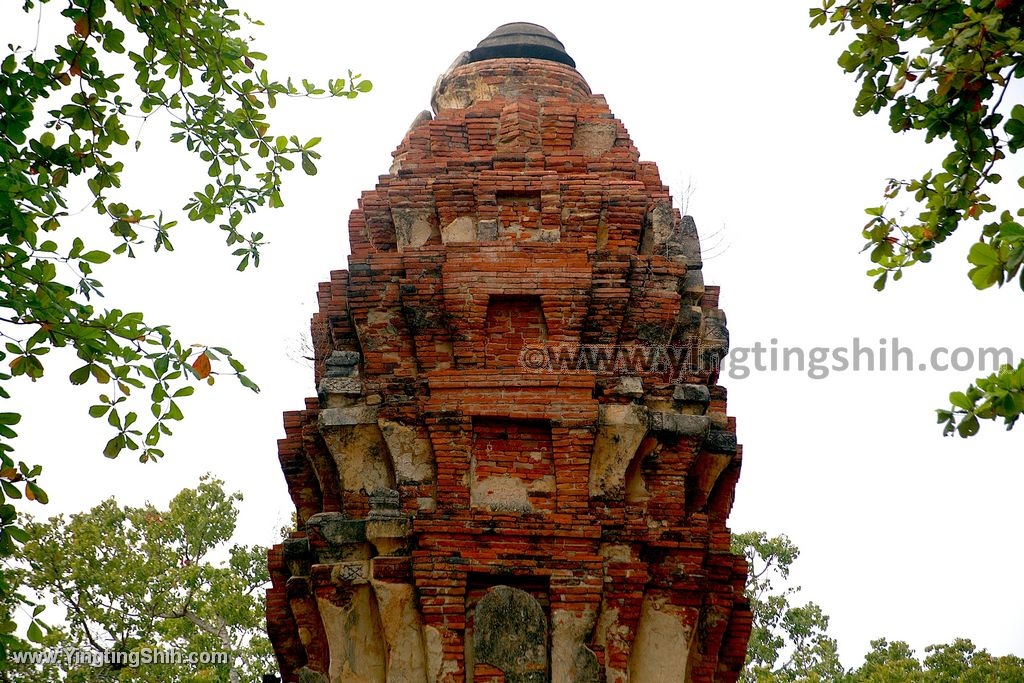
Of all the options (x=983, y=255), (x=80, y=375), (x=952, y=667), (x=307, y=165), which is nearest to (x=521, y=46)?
(x=307, y=165)

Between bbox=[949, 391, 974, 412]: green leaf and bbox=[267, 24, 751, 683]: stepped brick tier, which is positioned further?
bbox=[267, 24, 751, 683]: stepped brick tier

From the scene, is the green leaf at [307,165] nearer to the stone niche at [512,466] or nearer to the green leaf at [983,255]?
the stone niche at [512,466]

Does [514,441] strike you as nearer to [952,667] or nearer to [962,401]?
[962,401]

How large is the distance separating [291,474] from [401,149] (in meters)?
3.00

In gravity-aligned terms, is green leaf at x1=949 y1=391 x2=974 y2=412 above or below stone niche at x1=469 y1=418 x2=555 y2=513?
below

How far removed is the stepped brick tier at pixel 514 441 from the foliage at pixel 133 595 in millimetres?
10113

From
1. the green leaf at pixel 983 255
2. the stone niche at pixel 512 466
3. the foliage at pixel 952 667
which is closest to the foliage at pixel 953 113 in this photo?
the green leaf at pixel 983 255

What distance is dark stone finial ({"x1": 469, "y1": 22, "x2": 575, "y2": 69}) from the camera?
1123cm

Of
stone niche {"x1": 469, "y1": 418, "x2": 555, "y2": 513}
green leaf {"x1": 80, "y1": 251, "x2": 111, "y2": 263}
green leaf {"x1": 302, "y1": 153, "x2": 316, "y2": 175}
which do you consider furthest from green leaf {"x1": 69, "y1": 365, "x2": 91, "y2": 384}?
stone niche {"x1": 469, "y1": 418, "x2": 555, "y2": 513}

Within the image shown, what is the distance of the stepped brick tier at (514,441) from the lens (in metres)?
8.11

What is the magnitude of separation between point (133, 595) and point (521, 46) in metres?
12.6

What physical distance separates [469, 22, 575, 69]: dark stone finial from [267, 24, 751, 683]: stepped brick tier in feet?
4.17

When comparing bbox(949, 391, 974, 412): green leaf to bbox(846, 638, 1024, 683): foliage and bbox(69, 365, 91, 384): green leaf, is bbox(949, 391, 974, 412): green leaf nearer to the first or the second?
bbox(69, 365, 91, 384): green leaf

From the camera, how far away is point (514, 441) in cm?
855
